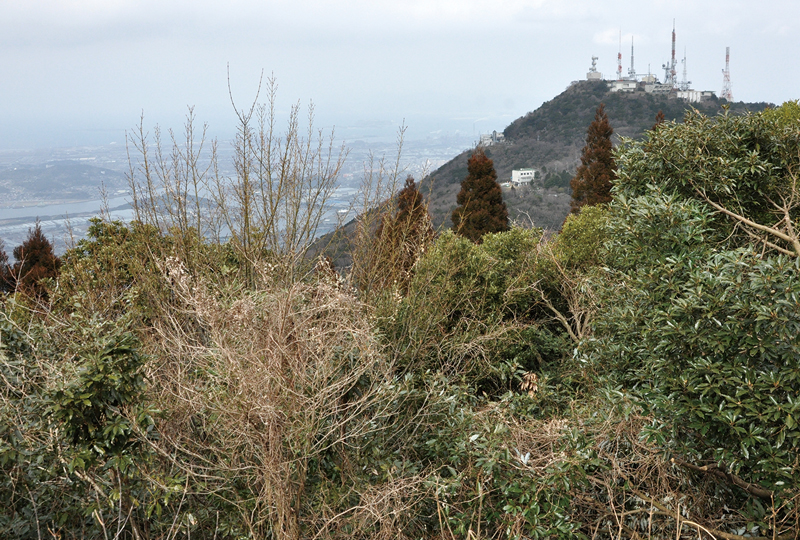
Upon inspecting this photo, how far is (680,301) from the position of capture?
10.4 feet

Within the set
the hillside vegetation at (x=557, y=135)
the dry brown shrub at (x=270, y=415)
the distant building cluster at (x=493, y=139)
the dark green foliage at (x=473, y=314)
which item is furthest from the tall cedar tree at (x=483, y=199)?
the distant building cluster at (x=493, y=139)

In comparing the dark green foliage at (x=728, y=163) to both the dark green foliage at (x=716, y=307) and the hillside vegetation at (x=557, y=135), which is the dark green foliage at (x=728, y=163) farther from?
the hillside vegetation at (x=557, y=135)

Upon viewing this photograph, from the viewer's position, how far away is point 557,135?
2034 inches

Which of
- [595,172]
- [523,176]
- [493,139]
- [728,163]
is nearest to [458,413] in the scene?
[728,163]

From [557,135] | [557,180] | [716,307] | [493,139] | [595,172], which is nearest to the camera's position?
[716,307]

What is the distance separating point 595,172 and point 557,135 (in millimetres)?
32817

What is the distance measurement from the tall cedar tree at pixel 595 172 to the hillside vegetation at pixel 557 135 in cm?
1010

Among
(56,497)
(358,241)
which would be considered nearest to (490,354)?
(358,241)

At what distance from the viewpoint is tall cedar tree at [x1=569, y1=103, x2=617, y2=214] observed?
65.6ft

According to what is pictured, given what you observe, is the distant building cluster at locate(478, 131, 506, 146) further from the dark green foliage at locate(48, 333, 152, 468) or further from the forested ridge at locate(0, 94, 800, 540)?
the dark green foliage at locate(48, 333, 152, 468)

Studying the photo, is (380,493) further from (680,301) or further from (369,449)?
(680,301)

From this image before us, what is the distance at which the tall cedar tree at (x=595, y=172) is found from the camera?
787 inches

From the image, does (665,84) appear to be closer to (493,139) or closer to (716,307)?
(493,139)

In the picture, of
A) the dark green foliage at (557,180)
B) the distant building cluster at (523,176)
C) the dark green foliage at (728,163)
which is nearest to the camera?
the dark green foliage at (728,163)
